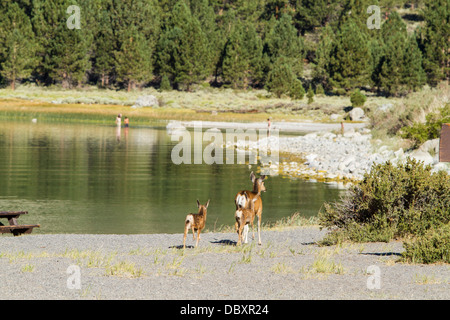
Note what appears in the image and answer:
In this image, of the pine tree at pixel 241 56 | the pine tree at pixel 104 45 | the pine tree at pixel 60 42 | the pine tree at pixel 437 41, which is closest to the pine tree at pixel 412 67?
the pine tree at pixel 437 41

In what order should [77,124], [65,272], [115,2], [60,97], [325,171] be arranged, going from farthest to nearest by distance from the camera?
1. [115,2]
2. [60,97]
3. [77,124]
4. [325,171]
5. [65,272]

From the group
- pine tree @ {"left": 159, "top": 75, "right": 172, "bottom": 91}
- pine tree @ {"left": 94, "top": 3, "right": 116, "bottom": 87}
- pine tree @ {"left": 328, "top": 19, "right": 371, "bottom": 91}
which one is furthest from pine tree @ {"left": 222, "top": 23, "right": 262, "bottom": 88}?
pine tree @ {"left": 94, "top": 3, "right": 116, "bottom": 87}

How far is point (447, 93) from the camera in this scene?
37344 mm

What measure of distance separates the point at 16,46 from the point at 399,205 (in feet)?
276

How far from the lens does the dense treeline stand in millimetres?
91312

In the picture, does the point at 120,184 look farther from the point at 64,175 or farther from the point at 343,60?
the point at 343,60

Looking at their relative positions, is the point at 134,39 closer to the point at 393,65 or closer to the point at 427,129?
the point at 393,65

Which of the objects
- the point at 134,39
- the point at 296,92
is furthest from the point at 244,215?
the point at 134,39

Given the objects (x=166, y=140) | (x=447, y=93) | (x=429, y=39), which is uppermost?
(x=429, y=39)

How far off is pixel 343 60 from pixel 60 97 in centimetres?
3948

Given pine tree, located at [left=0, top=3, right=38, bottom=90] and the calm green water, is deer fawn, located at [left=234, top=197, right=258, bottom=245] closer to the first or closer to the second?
the calm green water

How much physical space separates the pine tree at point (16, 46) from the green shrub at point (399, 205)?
82.6 metres

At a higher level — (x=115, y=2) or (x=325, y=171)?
(x=115, y=2)

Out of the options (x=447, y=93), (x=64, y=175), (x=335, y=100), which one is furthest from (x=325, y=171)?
(x=335, y=100)
